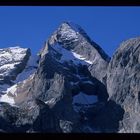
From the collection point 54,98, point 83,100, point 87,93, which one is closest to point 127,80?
point 87,93

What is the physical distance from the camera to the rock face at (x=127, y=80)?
178 m

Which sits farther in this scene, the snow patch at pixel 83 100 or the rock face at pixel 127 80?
the snow patch at pixel 83 100

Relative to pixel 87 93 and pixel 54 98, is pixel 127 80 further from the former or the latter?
pixel 54 98

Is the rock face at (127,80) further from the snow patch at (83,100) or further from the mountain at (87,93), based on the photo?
the snow patch at (83,100)

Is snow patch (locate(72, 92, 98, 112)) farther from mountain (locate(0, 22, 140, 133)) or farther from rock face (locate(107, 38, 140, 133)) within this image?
rock face (locate(107, 38, 140, 133))

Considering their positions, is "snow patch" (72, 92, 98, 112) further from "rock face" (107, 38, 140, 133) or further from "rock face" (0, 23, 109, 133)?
"rock face" (107, 38, 140, 133)

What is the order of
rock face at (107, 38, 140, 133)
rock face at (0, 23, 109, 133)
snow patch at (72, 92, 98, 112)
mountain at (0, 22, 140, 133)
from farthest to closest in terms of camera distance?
snow patch at (72, 92, 98, 112), rock face at (107, 38, 140, 133), mountain at (0, 22, 140, 133), rock face at (0, 23, 109, 133)

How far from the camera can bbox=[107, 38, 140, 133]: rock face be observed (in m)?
178

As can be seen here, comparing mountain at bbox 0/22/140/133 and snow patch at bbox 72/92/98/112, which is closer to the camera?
mountain at bbox 0/22/140/133

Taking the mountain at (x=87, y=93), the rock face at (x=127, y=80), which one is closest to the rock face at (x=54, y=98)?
the mountain at (x=87, y=93)

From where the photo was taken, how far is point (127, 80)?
18562 cm

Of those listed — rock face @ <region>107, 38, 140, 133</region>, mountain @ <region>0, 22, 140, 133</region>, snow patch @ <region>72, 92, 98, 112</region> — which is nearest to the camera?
mountain @ <region>0, 22, 140, 133</region>

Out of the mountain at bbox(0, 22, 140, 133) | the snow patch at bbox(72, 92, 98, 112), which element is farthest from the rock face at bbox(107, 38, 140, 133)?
the snow patch at bbox(72, 92, 98, 112)
